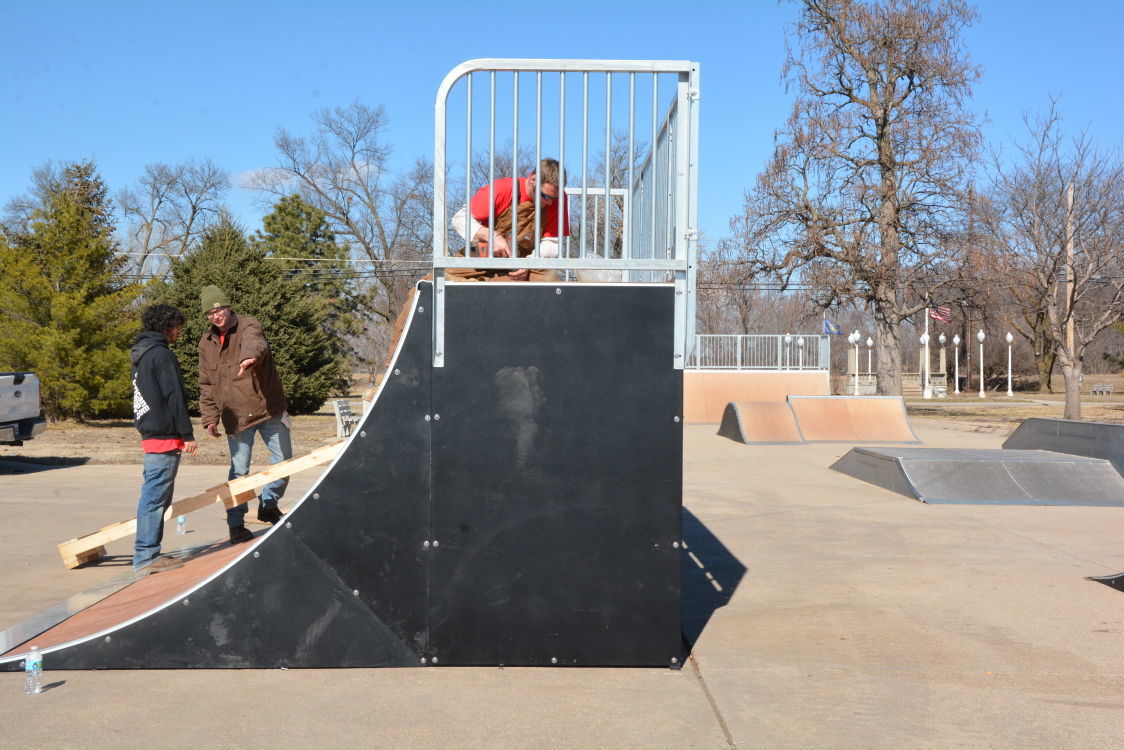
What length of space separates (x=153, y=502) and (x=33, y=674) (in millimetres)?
2169

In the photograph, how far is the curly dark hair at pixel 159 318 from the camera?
6.19 m

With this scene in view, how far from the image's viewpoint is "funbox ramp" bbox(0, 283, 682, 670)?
14.3 feet

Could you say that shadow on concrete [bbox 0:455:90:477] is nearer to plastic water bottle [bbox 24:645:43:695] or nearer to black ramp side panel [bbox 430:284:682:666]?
plastic water bottle [bbox 24:645:43:695]

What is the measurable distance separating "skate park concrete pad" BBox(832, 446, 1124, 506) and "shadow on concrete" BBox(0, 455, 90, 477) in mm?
11416

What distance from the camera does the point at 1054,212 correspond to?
73.3 feet

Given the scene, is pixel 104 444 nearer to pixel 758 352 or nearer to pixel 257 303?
pixel 257 303

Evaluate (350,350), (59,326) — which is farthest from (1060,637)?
(350,350)

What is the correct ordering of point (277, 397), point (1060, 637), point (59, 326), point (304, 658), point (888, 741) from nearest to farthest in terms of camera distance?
point (888, 741)
point (304, 658)
point (1060, 637)
point (277, 397)
point (59, 326)

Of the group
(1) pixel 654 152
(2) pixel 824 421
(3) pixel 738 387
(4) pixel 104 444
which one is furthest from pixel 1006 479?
(3) pixel 738 387

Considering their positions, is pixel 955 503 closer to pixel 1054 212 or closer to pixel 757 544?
pixel 757 544

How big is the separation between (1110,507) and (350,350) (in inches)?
1549

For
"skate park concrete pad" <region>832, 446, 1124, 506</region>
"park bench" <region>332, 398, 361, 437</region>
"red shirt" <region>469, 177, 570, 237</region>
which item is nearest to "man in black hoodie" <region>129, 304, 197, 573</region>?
"red shirt" <region>469, 177, 570, 237</region>

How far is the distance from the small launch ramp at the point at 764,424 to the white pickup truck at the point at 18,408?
12.9 meters

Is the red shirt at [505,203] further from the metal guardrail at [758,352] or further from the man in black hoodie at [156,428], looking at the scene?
the metal guardrail at [758,352]
